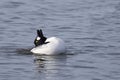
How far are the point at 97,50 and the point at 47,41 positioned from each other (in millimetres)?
1964

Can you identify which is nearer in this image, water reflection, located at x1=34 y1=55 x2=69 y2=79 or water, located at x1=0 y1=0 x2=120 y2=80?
water reflection, located at x1=34 y1=55 x2=69 y2=79

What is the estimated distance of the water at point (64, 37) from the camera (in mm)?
22578

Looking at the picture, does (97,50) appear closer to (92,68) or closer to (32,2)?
(92,68)

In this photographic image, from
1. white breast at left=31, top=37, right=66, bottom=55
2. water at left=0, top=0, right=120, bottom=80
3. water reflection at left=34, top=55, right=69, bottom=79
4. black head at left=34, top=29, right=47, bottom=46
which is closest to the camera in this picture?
water reflection at left=34, top=55, right=69, bottom=79

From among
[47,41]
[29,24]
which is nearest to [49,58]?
[47,41]

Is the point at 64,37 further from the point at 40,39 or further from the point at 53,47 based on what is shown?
the point at 53,47

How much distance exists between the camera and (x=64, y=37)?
28.3 metres

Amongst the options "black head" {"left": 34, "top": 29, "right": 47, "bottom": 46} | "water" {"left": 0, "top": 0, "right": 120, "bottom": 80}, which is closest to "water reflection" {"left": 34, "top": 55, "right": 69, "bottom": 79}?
"water" {"left": 0, "top": 0, "right": 120, "bottom": 80}

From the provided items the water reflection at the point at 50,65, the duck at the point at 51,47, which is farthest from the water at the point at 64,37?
the duck at the point at 51,47

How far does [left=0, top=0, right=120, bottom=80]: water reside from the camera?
22578 millimetres

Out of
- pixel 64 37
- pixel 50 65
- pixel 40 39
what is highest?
pixel 40 39

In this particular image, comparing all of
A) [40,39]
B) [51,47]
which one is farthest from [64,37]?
[51,47]

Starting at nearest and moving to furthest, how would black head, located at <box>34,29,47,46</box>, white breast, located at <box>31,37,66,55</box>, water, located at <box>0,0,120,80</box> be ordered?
water, located at <box>0,0,120,80</box>, white breast, located at <box>31,37,66,55</box>, black head, located at <box>34,29,47,46</box>

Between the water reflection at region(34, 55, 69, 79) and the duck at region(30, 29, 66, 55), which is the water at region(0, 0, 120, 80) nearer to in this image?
the water reflection at region(34, 55, 69, 79)
